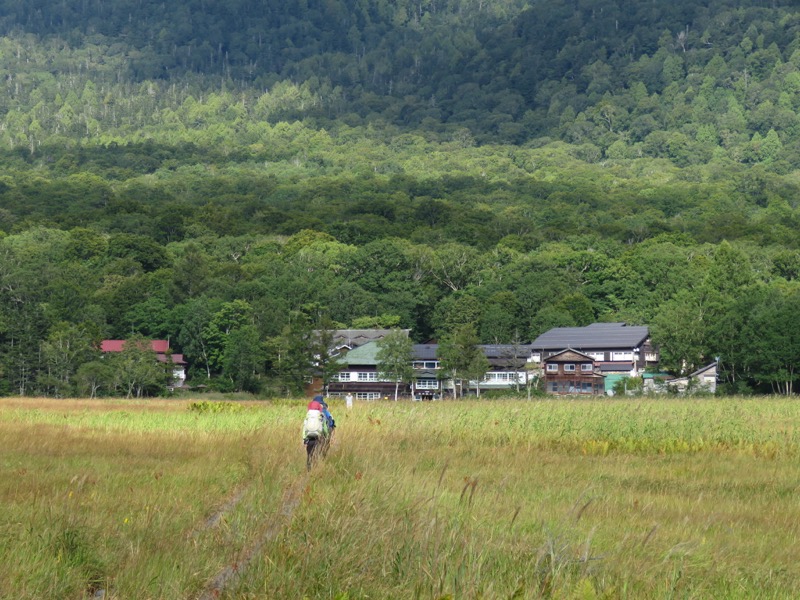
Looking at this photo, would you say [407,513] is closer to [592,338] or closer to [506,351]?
[506,351]

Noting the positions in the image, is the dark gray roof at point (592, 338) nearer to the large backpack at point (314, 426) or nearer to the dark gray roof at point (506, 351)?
the dark gray roof at point (506, 351)

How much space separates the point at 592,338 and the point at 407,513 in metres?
93.4

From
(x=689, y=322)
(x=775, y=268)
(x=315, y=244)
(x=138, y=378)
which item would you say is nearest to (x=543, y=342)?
(x=689, y=322)

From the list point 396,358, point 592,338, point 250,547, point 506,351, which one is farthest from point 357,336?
point 250,547

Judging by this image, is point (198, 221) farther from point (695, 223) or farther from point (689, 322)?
point (689, 322)

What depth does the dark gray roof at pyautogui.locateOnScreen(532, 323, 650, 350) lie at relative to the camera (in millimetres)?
101688

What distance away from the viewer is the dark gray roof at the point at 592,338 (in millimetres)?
101688

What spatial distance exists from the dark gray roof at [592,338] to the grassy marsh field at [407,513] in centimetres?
7261

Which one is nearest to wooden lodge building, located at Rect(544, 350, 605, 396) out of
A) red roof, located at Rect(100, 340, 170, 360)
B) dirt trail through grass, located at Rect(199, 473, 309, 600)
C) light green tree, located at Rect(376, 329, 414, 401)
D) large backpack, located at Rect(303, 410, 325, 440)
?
light green tree, located at Rect(376, 329, 414, 401)

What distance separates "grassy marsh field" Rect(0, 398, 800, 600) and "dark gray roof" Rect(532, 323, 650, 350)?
238 feet

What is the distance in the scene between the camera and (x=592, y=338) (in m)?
104

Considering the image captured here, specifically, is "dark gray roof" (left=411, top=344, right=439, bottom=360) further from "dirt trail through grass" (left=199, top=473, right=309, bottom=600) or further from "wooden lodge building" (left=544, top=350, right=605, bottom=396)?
"dirt trail through grass" (left=199, top=473, right=309, bottom=600)

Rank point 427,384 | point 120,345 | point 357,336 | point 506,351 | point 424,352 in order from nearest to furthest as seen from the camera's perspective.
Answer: point 506,351, point 427,384, point 120,345, point 424,352, point 357,336

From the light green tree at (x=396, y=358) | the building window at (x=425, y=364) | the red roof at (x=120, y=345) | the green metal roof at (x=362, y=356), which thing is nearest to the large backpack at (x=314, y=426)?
the light green tree at (x=396, y=358)
